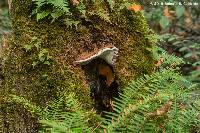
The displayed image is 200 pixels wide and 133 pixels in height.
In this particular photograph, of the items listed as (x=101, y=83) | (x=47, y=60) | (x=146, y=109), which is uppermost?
(x=47, y=60)

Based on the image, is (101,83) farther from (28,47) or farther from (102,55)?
(28,47)

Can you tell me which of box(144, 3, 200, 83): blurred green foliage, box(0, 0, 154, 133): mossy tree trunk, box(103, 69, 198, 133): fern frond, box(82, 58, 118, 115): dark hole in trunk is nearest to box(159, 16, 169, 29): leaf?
box(144, 3, 200, 83): blurred green foliage

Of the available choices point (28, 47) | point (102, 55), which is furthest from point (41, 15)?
point (102, 55)

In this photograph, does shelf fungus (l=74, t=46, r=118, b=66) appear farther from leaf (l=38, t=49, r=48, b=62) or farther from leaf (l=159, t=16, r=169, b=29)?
leaf (l=159, t=16, r=169, b=29)

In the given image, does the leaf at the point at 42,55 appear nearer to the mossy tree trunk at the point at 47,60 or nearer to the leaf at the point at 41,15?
the mossy tree trunk at the point at 47,60

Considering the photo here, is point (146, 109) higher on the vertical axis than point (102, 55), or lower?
lower

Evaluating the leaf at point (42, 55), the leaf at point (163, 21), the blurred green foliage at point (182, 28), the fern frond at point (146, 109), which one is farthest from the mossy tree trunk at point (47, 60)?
the blurred green foliage at point (182, 28)
